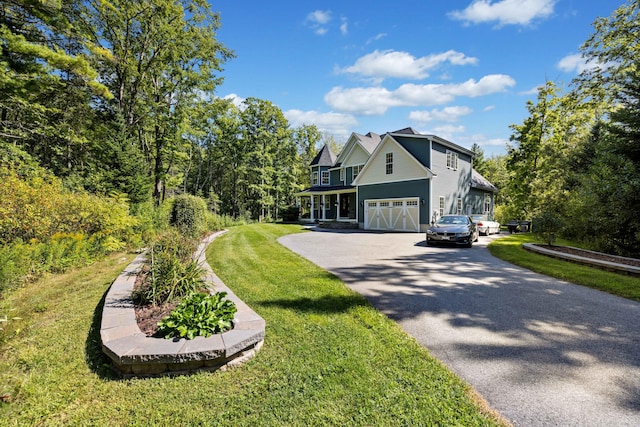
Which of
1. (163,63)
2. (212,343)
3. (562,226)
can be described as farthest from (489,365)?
(163,63)

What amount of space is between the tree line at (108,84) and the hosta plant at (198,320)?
12738 millimetres

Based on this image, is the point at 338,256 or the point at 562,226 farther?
the point at 562,226

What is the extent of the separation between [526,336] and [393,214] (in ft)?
54.3

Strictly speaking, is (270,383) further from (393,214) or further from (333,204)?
(333,204)

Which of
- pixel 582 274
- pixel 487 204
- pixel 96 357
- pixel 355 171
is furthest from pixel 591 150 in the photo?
pixel 96 357

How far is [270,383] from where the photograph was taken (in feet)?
8.47

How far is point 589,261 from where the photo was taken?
7500 millimetres

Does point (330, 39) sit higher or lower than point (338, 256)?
higher

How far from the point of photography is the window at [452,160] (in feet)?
65.9

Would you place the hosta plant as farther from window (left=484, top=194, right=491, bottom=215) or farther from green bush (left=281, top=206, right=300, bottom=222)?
green bush (left=281, top=206, right=300, bottom=222)

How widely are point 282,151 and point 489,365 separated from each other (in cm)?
3502

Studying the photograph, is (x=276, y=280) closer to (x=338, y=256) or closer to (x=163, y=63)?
(x=338, y=256)

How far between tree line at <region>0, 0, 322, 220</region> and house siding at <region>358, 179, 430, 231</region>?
1366 cm

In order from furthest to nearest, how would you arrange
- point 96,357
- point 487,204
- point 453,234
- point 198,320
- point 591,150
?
point 487,204, point 591,150, point 453,234, point 198,320, point 96,357
